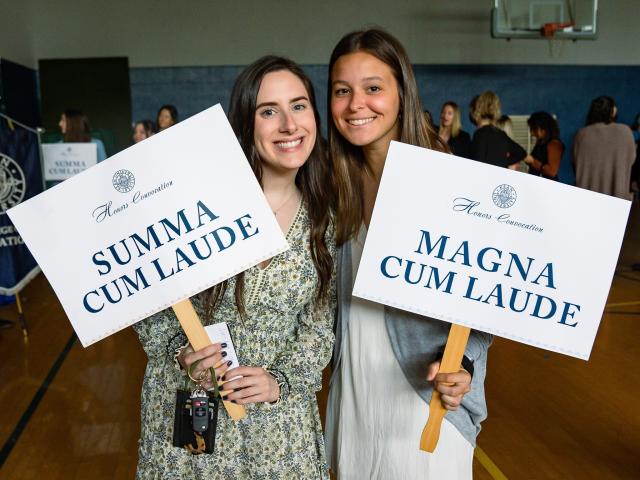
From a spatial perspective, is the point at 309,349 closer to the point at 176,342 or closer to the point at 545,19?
the point at 176,342

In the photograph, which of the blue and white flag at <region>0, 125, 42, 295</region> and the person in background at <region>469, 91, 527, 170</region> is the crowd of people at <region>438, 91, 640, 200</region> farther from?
the blue and white flag at <region>0, 125, 42, 295</region>

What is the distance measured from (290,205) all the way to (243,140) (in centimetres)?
19

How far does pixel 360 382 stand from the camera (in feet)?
4.81

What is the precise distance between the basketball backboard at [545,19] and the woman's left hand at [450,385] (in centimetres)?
865

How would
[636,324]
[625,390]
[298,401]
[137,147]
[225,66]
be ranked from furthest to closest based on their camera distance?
[225,66]
[636,324]
[625,390]
[298,401]
[137,147]

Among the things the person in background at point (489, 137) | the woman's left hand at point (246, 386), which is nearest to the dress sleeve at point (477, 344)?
the woman's left hand at point (246, 386)

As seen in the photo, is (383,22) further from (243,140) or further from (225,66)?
(243,140)

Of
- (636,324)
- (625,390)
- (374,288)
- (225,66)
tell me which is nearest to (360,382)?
(374,288)

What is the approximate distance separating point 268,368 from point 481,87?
9711 mm

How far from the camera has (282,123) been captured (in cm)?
132

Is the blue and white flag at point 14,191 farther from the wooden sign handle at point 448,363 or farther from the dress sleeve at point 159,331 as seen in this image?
the wooden sign handle at point 448,363

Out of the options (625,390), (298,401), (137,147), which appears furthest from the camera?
(625,390)

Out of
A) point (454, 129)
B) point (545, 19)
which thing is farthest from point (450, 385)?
point (545, 19)

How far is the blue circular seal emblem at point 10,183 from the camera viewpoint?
4.27 meters
